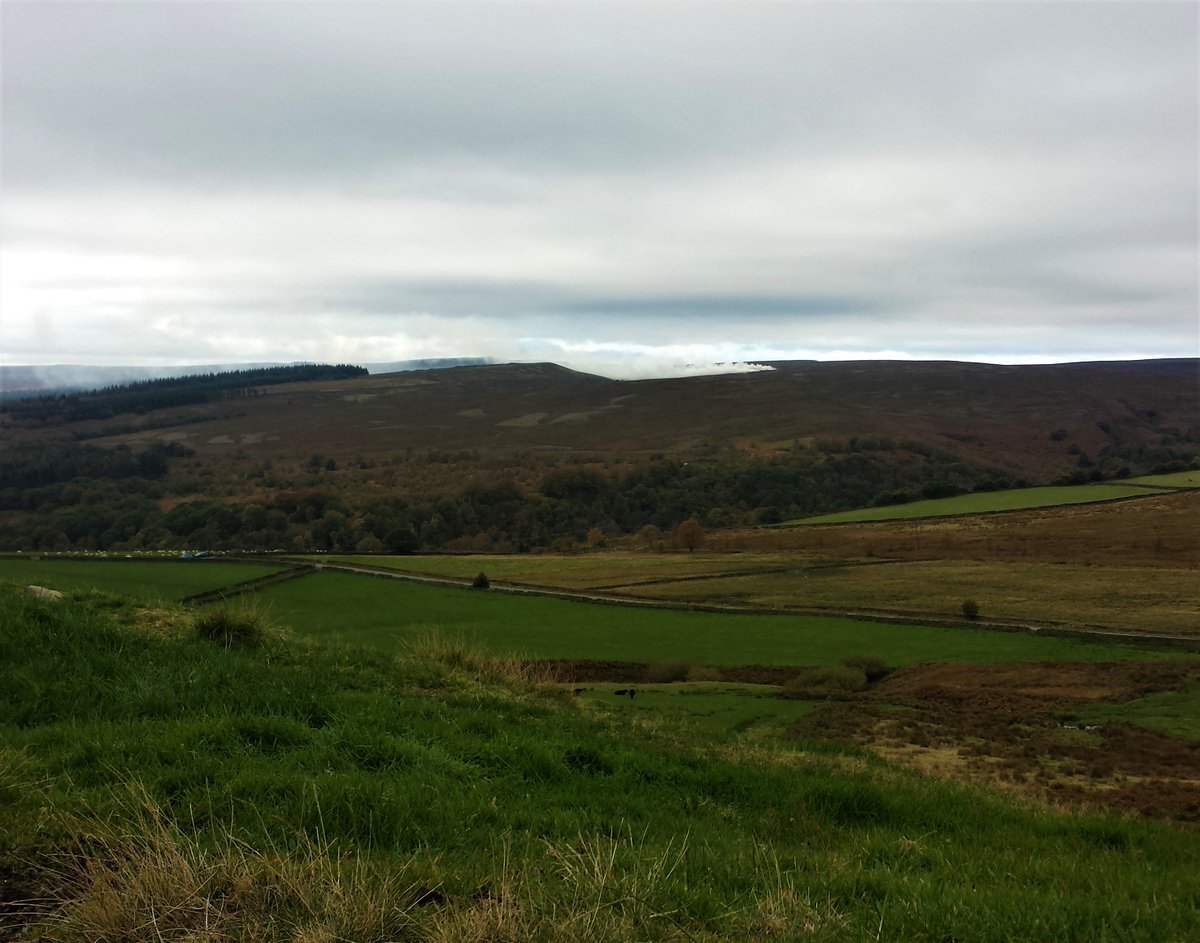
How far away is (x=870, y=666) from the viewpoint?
3058 centimetres

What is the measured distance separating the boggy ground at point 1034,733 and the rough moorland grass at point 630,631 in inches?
153

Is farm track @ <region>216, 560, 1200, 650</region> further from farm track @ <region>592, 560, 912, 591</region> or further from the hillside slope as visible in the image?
the hillside slope

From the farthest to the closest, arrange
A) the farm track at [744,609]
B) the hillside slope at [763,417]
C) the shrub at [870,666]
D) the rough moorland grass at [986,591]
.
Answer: the hillside slope at [763,417], the rough moorland grass at [986,591], the farm track at [744,609], the shrub at [870,666]

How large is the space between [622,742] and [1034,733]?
14638 mm

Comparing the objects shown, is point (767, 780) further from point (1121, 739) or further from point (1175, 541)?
point (1175, 541)

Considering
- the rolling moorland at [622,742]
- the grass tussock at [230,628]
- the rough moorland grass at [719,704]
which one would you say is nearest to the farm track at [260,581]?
the rolling moorland at [622,742]

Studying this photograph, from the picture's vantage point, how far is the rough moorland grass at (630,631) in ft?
108

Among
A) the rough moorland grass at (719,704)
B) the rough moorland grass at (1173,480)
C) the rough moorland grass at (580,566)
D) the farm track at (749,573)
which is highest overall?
the rough moorland grass at (1173,480)

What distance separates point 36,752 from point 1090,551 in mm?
64754

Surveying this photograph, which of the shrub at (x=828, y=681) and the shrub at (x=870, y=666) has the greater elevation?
Answer: the shrub at (x=828, y=681)

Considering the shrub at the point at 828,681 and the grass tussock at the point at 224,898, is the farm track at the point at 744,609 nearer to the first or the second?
the shrub at the point at 828,681

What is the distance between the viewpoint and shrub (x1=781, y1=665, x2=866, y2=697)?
2533 centimetres

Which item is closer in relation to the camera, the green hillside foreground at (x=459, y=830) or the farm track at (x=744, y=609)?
the green hillside foreground at (x=459, y=830)

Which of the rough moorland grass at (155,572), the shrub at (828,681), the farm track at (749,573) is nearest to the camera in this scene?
the shrub at (828,681)
